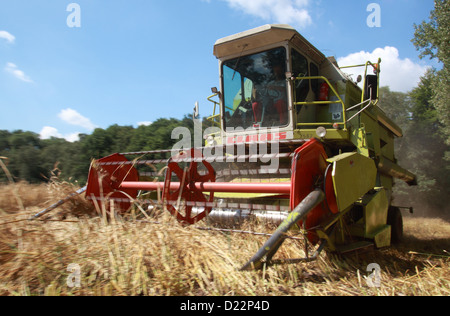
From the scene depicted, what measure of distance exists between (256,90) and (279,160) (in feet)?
3.90

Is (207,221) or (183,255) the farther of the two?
(207,221)

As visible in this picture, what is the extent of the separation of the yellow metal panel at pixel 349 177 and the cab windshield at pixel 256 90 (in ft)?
5.31

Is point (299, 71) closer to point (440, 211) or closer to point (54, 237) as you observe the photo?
point (54, 237)

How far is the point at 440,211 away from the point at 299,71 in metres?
15.9

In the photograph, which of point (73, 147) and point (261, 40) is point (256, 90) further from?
point (73, 147)

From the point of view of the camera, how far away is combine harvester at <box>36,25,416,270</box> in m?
2.79

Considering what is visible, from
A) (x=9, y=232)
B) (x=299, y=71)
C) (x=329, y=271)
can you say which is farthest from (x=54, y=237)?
(x=299, y=71)

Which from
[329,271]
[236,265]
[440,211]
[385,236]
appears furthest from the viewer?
[440,211]

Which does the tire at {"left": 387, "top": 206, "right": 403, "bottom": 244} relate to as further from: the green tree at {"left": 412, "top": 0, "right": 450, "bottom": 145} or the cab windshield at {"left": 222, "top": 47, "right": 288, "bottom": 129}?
the green tree at {"left": 412, "top": 0, "right": 450, "bottom": 145}

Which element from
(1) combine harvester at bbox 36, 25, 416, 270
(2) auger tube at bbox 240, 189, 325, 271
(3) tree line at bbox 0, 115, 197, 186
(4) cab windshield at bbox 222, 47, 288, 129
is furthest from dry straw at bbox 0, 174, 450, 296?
(3) tree line at bbox 0, 115, 197, 186

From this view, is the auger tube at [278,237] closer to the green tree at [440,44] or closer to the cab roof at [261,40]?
the cab roof at [261,40]

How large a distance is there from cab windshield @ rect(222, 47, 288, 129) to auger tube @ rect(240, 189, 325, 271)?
2.31m

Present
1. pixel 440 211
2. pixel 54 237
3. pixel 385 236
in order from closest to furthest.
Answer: pixel 54 237
pixel 385 236
pixel 440 211

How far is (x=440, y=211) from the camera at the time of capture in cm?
1616
